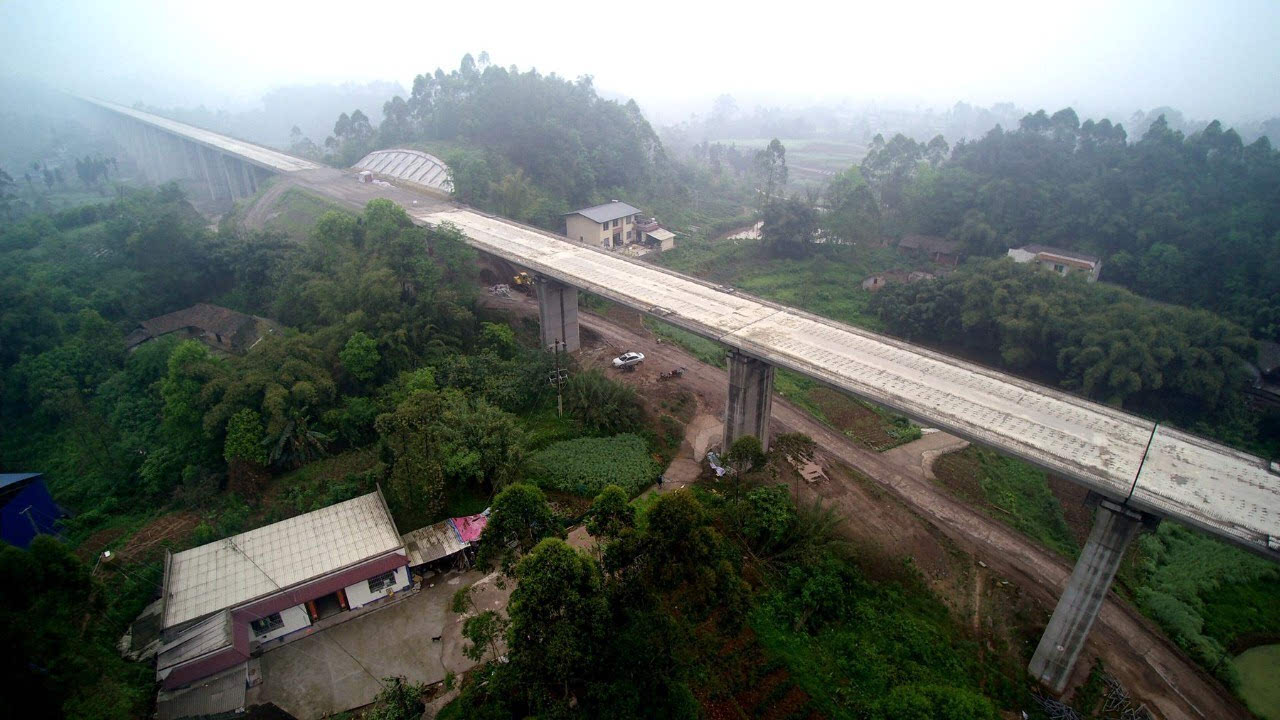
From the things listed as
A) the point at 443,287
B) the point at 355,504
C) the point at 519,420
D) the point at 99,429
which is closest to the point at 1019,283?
the point at 519,420

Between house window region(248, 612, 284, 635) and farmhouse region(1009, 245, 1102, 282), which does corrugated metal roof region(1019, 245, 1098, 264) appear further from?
house window region(248, 612, 284, 635)

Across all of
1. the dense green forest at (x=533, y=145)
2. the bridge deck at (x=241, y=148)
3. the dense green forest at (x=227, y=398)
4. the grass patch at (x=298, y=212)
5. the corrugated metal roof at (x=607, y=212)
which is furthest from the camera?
the bridge deck at (x=241, y=148)

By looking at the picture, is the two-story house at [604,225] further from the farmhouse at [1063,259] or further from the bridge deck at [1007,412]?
the farmhouse at [1063,259]

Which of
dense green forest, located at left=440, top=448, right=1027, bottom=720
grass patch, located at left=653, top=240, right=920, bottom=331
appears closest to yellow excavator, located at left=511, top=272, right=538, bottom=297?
grass patch, located at left=653, top=240, right=920, bottom=331

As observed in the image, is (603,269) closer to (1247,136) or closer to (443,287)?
(443,287)

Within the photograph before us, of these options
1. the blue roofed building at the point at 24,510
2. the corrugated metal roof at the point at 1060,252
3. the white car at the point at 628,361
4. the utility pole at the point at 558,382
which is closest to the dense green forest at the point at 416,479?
the utility pole at the point at 558,382

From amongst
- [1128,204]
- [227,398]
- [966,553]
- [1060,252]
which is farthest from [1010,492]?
[1128,204]
